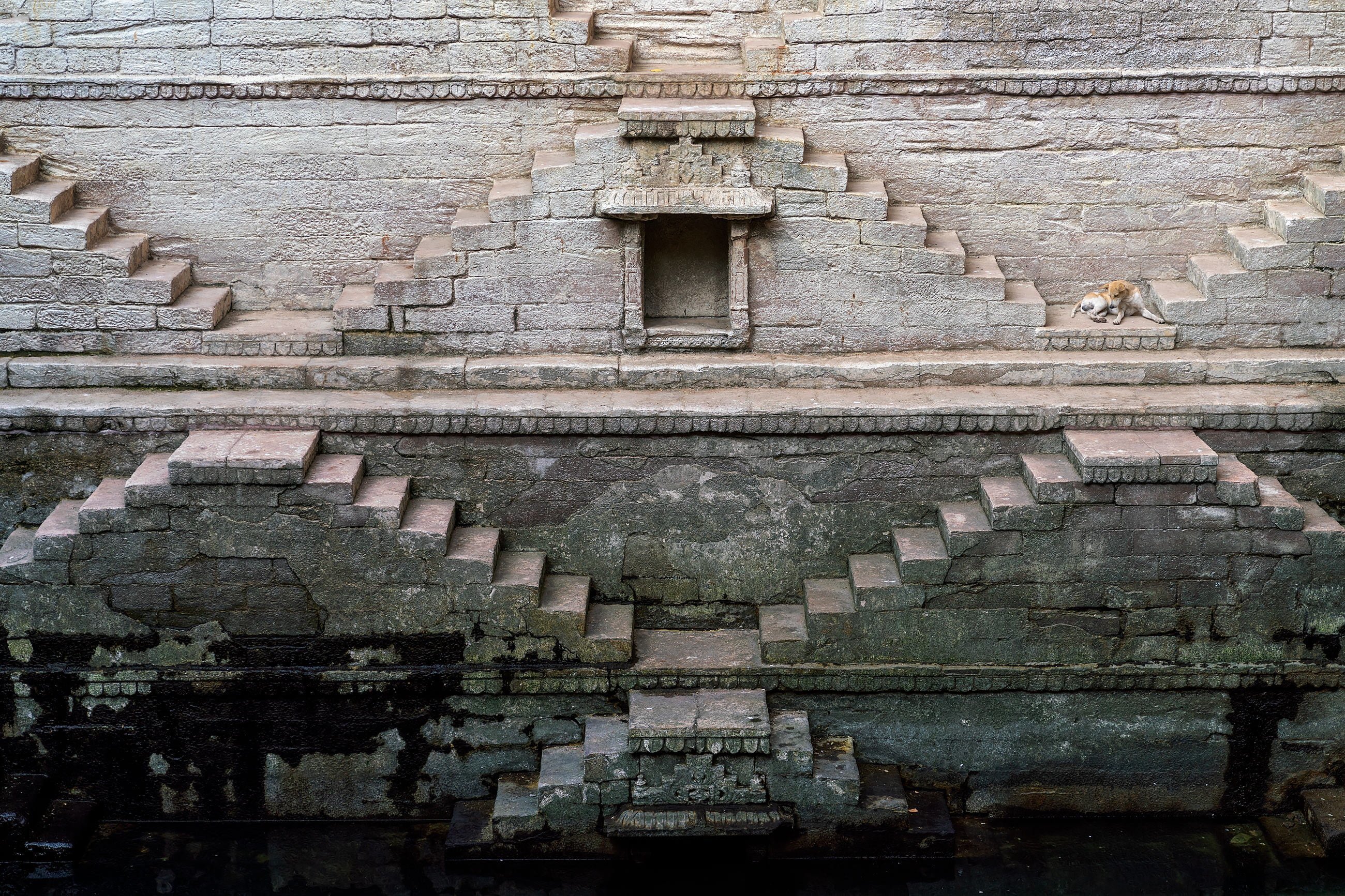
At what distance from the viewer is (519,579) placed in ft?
27.2

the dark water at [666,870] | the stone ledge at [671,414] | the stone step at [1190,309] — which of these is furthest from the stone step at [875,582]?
the stone step at [1190,309]

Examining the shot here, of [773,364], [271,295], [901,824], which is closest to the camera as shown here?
[901,824]

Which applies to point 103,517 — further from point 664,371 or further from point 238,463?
point 664,371

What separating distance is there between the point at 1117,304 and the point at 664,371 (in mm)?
2768

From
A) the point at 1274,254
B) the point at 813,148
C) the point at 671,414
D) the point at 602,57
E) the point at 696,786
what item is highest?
the point at 602,57

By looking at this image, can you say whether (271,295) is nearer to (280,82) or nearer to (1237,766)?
(280,82)

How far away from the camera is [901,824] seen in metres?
8.02

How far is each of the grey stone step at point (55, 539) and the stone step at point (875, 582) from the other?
14.2ft

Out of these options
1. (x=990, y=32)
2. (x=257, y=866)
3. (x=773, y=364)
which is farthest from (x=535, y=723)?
(x=990, y=32)

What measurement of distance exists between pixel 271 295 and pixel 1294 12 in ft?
21.0

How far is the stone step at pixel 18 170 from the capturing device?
8398mm

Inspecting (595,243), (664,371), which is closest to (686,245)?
(595,243)

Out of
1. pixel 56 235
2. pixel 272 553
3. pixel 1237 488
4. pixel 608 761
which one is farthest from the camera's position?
pixel 56 235

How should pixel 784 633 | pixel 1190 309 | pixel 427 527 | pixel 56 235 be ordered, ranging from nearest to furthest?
1. pixel 427 527
2. pixel 784 633
3. pixel 56 235
4. pixel 1190 309
